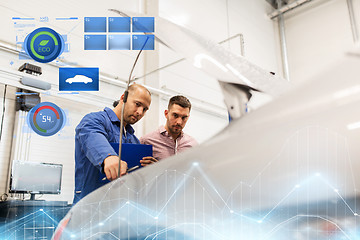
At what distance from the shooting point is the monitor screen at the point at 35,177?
3.09 meters

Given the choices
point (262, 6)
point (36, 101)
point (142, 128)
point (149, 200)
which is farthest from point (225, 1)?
point (149, 200)

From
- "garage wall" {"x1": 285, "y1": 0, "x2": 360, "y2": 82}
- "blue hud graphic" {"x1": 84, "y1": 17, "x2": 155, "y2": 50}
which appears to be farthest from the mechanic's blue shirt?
"garage wall" {"x1": 285, "y1": 0, "x2": 360, "y2": 82}

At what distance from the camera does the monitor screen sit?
3094mm

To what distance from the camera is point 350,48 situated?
0.38m

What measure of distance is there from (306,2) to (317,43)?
938mm

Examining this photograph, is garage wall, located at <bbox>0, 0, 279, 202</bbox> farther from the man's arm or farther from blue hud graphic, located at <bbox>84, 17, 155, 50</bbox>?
the man's arm

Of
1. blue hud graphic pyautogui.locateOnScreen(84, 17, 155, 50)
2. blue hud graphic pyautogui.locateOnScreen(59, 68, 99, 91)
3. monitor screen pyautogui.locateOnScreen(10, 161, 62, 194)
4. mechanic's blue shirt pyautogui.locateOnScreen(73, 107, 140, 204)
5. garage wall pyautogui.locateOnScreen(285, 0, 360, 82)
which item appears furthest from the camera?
garage wall pyautogui.locateOnScreen(285, 0, 360, 82)
